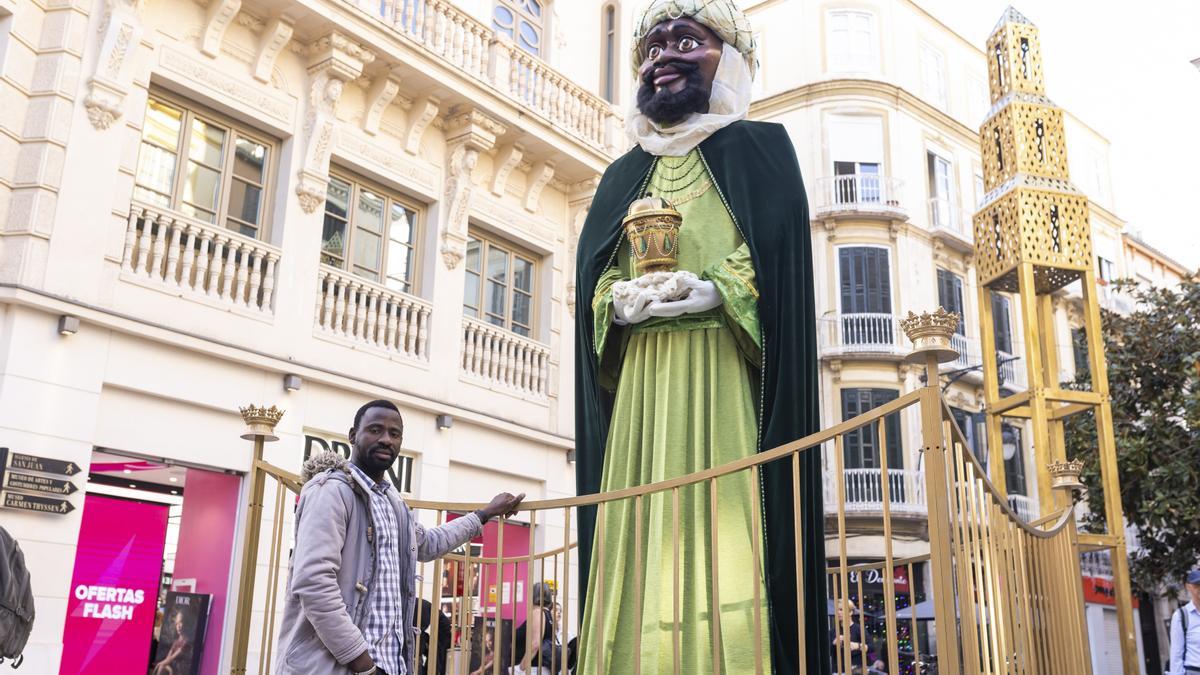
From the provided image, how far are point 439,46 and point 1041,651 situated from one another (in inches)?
365

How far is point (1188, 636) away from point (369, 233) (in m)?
8.17

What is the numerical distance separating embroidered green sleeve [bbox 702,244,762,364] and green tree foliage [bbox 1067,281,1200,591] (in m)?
10.7

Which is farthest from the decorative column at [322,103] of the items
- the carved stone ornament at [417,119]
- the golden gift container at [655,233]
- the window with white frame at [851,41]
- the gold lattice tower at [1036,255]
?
the window with white frame at [851,41]

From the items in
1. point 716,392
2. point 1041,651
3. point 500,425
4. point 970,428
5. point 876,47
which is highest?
point 876,47

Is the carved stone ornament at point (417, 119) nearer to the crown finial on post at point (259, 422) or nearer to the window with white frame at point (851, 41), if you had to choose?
the crown finial on post at point (259, 422)

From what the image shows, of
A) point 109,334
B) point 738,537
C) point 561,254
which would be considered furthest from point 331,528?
point 561,254

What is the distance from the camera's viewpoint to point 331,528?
295 centimetres

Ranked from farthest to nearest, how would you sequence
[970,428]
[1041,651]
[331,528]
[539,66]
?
[970,428] < [539,66] < [1041,651] < [331,528]

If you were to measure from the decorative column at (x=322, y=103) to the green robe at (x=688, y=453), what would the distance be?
6.89 metres

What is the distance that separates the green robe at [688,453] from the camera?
3178mm

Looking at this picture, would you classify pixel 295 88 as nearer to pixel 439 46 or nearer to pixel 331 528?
pixel 439 46

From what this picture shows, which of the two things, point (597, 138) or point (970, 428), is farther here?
point (970, 428)

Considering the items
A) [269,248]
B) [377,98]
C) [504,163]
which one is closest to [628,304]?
[269,248]

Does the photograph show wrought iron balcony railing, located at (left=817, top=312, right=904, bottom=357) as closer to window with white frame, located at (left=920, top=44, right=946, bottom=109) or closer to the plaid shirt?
window with white frame, located at (left=920, top=44, right=946, bottom=109)
